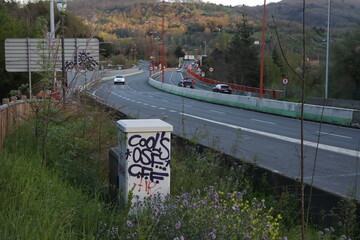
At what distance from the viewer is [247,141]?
17.9 metres

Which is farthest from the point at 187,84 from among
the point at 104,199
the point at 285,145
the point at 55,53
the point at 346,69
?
the point at 104,199

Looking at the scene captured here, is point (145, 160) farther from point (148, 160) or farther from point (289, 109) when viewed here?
point (289, 109)

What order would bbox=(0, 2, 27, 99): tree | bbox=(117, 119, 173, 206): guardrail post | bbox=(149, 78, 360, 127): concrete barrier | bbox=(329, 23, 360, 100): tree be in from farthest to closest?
bbox=(329, 23, 360, 100): tree
bbox=(0, 2, 27, 99): tree
bbox=(149, 78, 360, 127): concrete barrier
bbox=(117, 119, 173, 206): guardrail post

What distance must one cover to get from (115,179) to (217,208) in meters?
2.39

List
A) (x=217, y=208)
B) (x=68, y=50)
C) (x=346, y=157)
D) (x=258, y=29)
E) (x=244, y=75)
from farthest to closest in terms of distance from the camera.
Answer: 1. (x=258, y=29)
2. (x=244, y=75)
3. (x=68, y=50)
4. (x=346, y=157)
5. (x=217, y=208)

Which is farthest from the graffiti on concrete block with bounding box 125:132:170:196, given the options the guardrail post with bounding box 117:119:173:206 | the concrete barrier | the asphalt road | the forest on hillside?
the concrete barrier

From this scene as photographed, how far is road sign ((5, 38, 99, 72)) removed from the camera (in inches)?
363

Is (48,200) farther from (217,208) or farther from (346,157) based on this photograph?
(346,157)

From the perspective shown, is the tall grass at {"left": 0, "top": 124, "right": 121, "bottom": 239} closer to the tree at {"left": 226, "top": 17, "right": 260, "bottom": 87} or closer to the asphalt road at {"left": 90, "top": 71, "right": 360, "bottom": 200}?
the asphalt road at {"left": 90, "top": 71, "right": 360, "bottom": 200}

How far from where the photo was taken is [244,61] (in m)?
84.4

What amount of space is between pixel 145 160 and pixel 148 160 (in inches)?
1.4

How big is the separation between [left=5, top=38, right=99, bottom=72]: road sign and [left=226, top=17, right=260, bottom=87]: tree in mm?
64579

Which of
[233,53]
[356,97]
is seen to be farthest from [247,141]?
[233,53]

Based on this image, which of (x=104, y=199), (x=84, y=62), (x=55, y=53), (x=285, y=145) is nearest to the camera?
(x=104, y=199)
